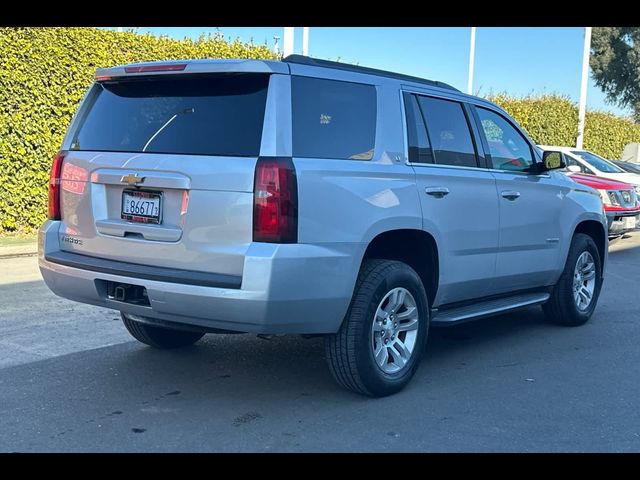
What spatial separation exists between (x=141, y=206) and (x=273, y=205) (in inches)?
34.1

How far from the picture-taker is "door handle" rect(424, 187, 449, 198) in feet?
16.1

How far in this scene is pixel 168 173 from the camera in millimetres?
4199

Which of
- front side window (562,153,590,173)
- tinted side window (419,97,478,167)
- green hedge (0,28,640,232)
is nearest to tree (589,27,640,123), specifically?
front side window (562,153,590,173)


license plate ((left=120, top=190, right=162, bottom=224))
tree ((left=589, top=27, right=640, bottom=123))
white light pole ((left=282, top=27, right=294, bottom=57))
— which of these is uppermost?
tree ((left=589, top=27, right=640, bottom=123))

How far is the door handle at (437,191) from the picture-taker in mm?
4922

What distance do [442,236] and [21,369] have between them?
9.87ft

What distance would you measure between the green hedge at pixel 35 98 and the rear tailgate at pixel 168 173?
6507mm

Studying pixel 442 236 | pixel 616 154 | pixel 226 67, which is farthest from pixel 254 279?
pixel 616 154

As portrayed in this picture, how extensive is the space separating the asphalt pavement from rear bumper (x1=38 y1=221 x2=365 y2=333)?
1.90 feet

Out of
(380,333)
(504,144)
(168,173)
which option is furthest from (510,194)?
(168,173)

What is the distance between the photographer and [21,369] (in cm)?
511

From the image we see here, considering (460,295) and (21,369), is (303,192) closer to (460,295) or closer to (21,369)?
(460,295)

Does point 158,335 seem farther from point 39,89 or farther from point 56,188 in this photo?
point 39,89

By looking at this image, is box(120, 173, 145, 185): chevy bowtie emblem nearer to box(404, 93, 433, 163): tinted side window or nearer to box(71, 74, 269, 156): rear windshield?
box(71, 74, 269, 156): rear windshield
